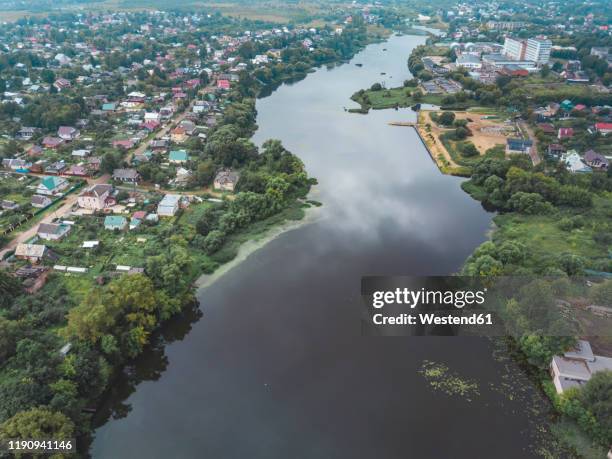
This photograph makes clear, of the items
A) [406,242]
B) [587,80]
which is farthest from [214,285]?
[587,80]

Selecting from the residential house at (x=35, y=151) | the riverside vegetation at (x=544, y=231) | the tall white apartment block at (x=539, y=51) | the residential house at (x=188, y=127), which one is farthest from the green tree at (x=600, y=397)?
the tall white apartment block at (x=539, y=51)

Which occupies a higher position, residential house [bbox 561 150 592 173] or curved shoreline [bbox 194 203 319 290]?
residential house [bbox 561 150 592 173]

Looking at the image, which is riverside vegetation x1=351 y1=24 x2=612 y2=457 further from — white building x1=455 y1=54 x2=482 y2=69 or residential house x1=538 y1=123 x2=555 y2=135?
white building x1=455 y1=54 x2=482 y2=69

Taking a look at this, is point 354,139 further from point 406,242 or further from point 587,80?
point 587,80

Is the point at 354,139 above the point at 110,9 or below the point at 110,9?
below

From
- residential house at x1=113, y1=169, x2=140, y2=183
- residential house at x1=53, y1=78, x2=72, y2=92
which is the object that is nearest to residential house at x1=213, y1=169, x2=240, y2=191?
residential house at x1=113, y1=169, x2=140, y2=183

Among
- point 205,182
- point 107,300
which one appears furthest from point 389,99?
point 107,300

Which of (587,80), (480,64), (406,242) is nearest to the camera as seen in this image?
(406,242)
